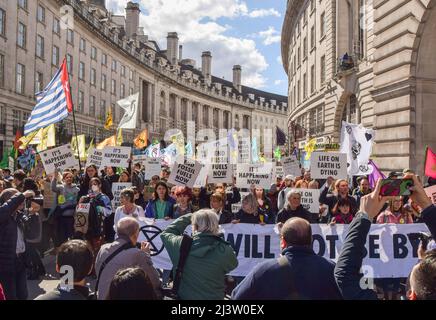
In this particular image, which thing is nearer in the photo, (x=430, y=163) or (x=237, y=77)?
(x=430, y=163)

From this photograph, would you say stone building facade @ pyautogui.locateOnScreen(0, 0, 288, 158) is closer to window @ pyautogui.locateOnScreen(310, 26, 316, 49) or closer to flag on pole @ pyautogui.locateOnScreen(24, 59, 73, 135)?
window @ pyautogui.locateOnScreen(310, 26, 316, 49)

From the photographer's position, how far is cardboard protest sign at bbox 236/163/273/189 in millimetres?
9344

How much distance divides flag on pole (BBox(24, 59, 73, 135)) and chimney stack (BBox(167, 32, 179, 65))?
75.0 meters

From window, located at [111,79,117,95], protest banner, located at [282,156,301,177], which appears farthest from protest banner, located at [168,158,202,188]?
window, located at [111,79,117,95]

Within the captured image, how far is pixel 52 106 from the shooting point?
39.6ft

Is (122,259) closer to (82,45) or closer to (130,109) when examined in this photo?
(130,109)

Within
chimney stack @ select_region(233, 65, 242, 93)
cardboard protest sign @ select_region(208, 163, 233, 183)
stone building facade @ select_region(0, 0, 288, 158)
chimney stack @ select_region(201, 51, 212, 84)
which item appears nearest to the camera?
cardboard protest sign @ select_region(208, 163, 233, 183)

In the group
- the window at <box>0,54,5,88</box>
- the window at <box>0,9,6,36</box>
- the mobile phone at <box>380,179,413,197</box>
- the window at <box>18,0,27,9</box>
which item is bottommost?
the mobile phone at <box>380,179,413,197</box>

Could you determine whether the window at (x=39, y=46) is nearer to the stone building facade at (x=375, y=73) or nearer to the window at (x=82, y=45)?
the window at (x=82, y=45)

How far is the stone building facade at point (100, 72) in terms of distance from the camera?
122 feet

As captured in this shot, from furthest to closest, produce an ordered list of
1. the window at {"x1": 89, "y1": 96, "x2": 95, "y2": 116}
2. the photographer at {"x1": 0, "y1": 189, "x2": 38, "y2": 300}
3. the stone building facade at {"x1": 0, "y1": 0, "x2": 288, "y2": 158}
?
the window at {"x1": 89, "y1": 96, "x2": 95, "y2": 116} → the stone building facade at {"x1": 0, "y1": 0, "x2": 288, "y2": 158} → the photographer at {"x1": 0, "y1": 189, "x2": 38, "y2": 300}

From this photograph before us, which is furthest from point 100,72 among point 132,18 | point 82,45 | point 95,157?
point 95,157

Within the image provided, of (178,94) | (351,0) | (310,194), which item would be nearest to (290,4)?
(351,0)

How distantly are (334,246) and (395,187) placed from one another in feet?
12.3
